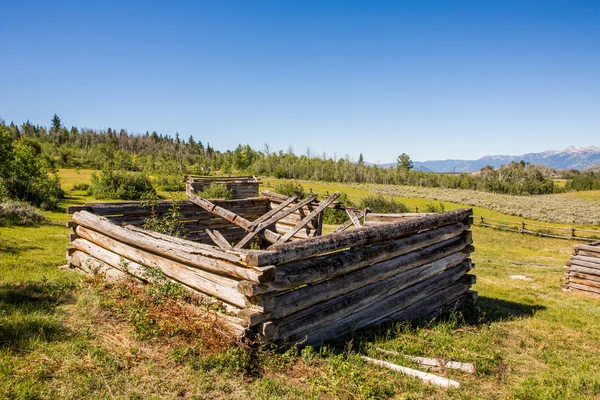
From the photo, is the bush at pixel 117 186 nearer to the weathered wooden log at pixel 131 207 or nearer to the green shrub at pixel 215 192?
the green shrub at pixel 215 192

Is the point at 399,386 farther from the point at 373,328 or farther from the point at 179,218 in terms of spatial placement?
the point at 179,218

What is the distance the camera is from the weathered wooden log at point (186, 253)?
4633 millimetres

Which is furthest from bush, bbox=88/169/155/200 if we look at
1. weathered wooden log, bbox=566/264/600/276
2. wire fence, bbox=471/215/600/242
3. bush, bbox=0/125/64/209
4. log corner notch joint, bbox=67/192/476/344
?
wire fence, bbox=471/215/600/242

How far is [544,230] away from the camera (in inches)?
1478

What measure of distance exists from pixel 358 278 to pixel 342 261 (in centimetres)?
55

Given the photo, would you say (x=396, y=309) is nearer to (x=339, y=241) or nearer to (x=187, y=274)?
(x=339, y=241)

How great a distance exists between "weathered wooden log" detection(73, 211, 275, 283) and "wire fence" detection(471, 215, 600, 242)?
115 feet

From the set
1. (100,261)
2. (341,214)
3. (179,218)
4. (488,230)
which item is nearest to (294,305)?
(100,261)

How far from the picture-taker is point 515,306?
10172mm

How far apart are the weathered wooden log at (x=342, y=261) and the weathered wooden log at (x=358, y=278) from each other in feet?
0.36

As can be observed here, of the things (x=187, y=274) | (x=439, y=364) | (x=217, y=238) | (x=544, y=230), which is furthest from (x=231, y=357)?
(x=544, y=230)

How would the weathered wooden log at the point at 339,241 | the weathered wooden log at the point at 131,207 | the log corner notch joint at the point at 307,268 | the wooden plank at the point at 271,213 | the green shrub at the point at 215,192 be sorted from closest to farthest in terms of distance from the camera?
the weathered wooden log at the point at 339,241 → the log corner notch joint at the point at 307,268 → the weathered wooden log at the point at 131,207 → the wooden plank at the point at 271,213 → the green shrub at the point at 215,192

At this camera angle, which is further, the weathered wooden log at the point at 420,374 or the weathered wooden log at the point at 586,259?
the weathered wooden log at the point at 586,259

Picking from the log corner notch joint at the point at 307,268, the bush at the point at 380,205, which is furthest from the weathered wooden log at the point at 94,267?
the bush at the point at 380,205
